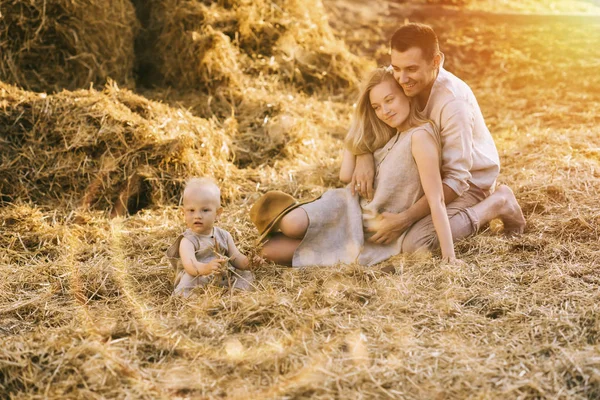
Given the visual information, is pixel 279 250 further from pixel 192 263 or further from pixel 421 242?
pixel 421 242

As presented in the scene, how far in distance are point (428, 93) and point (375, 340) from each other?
161cm

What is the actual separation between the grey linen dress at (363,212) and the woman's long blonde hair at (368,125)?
56 mm

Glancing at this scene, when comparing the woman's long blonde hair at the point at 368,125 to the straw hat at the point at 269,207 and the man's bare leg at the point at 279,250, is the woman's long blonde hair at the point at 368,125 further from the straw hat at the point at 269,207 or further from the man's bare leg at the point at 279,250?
the man's bare leg at the point at 279,250

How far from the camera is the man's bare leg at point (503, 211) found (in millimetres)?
3930

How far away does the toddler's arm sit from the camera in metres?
3.22

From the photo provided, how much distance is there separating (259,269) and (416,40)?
149 cm

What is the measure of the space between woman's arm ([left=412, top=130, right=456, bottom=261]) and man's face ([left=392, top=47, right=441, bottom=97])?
→ 0.84 ft

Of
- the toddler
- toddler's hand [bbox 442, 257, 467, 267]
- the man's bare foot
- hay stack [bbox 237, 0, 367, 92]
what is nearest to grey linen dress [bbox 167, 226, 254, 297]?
the toddler

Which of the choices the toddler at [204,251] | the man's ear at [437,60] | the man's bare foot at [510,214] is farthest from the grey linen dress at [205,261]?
the man's bare foot at [510,214]

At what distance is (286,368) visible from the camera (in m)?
2.60

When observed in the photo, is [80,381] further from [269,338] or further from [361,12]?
[361,12]

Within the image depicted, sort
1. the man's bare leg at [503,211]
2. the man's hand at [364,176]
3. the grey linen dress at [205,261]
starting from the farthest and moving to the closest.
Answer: the man's bare leg at [503,211]
the man's hand at [364,176]
the grey linen dress at [205,261]

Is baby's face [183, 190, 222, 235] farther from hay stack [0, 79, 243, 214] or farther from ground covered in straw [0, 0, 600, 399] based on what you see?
hay stack [0, 79, 243, 214]

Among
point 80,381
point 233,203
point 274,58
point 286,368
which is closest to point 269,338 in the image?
point 286,368
